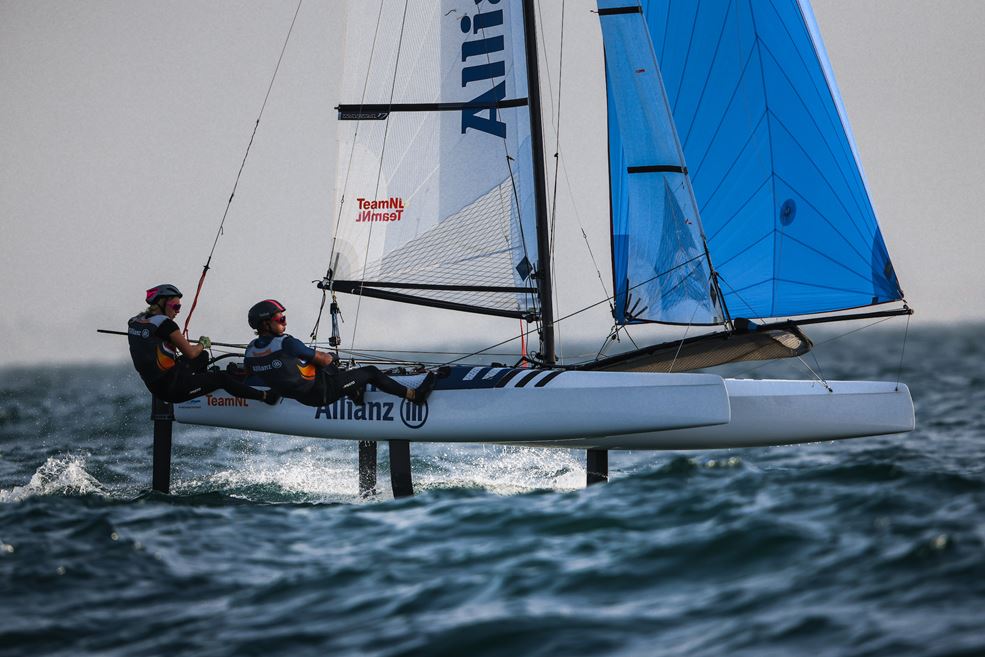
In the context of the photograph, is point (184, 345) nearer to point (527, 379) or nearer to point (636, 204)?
point (527, 379)

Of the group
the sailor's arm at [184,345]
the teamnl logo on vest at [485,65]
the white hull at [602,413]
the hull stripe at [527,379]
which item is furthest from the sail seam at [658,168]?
the sailor's arm at [184,345]

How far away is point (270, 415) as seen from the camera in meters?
8.63

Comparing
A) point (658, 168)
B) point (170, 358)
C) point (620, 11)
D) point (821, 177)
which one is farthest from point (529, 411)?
point (620, 11)

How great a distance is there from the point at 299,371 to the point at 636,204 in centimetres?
279

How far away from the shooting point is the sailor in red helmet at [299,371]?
7895 millimetres

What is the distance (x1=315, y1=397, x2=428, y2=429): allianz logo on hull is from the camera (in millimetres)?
8211

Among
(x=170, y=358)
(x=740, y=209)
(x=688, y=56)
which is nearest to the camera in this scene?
(x=170, y=358)

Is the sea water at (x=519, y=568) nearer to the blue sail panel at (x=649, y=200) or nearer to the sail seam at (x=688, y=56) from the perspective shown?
the blue sail panel at (x=649, y=200)

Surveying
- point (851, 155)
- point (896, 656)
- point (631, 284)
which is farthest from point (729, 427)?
point (896, 656)

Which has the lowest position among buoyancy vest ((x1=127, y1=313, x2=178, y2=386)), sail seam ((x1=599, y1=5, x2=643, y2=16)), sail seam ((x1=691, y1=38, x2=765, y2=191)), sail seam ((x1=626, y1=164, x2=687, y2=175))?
buoyancy vest ((x1=127, y1=313, x2=178, y2=386))

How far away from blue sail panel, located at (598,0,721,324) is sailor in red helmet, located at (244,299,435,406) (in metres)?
1.82

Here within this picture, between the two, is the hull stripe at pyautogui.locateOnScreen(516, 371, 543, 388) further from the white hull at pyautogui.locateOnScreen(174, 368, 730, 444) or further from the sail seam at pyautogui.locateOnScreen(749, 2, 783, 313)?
the sail seam at pyautogui.locateOnScreen(749, 2, 783, 313)

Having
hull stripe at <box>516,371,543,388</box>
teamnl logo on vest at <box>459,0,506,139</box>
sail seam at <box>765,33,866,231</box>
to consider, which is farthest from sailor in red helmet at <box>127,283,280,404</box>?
sail seam at <box>765,33,866,231</box>

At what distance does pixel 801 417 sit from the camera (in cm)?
838
